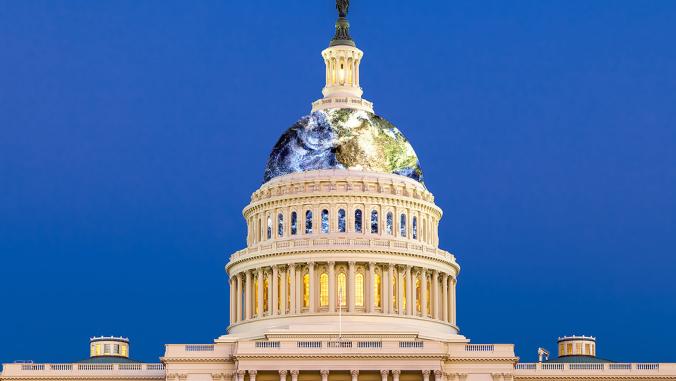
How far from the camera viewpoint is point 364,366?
496 feet

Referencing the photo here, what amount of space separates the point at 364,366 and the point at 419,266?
18.9m

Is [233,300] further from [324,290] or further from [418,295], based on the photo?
[418,295]

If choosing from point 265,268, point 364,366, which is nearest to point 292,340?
point 364,366

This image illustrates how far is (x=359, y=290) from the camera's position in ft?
Result: 545

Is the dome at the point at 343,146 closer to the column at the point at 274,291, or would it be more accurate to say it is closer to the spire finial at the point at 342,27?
the spire finial at the point at 342,27

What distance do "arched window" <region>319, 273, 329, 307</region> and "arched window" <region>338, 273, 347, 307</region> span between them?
1133 mm

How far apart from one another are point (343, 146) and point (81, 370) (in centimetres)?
3083

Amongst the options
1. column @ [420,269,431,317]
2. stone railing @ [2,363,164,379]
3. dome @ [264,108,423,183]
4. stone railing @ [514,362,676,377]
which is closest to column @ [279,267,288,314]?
dome @ [264,108,423,183]

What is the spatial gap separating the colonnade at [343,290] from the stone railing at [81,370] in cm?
1284

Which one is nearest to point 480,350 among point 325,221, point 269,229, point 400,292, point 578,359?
point 578,359

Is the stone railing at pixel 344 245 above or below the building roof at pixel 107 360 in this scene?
above

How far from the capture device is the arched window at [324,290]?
543 feet

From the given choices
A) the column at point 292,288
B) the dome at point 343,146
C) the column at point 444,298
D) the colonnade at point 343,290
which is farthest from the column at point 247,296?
the column at point 444,298

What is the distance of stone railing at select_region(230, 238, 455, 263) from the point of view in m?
166
